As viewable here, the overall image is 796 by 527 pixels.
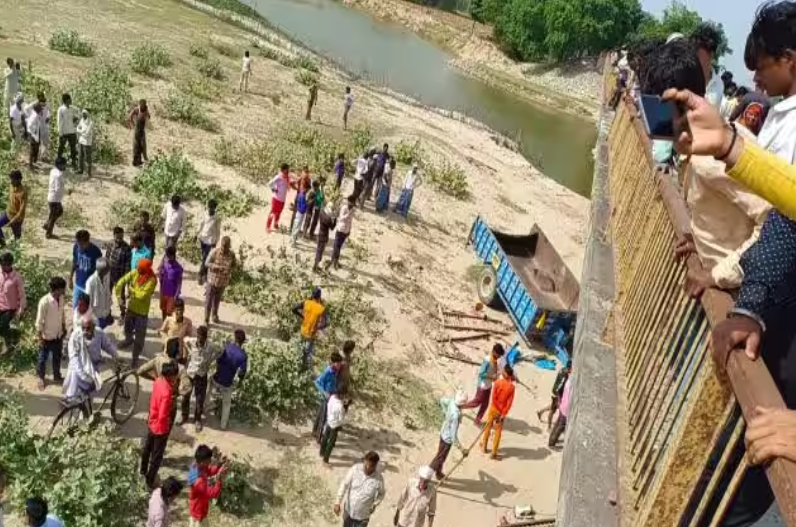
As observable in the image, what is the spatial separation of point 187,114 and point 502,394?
53.0 feet

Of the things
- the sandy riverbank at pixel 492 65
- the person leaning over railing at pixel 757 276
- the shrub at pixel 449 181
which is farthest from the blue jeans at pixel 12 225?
the sandy riverbank at pixel 492 65

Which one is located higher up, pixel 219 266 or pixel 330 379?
pixel 219 266

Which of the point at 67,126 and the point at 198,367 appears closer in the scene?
the point at 198,367

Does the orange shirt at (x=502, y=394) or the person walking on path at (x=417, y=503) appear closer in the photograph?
the person walking on path at (x=417, y=503)

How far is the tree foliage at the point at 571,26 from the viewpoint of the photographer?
64.0 metres

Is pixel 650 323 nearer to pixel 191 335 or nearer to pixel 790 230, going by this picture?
pixel 790 230

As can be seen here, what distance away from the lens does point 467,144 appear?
34.7m

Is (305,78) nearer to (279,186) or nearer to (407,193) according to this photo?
(407,193)

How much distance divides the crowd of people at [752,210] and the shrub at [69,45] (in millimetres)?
27499

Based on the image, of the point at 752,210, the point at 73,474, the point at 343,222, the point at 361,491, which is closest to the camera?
the point at 752,210

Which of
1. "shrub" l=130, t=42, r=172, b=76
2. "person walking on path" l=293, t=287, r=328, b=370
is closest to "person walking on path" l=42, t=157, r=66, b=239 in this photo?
"person walking on path" l=293, t=287, r=328, b=370

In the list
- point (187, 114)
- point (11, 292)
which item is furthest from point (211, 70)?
point (11, 292)

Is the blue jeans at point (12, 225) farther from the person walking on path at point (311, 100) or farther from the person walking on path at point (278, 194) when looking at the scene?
the person walking on path at point (311, 100)

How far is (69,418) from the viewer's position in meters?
9.84
